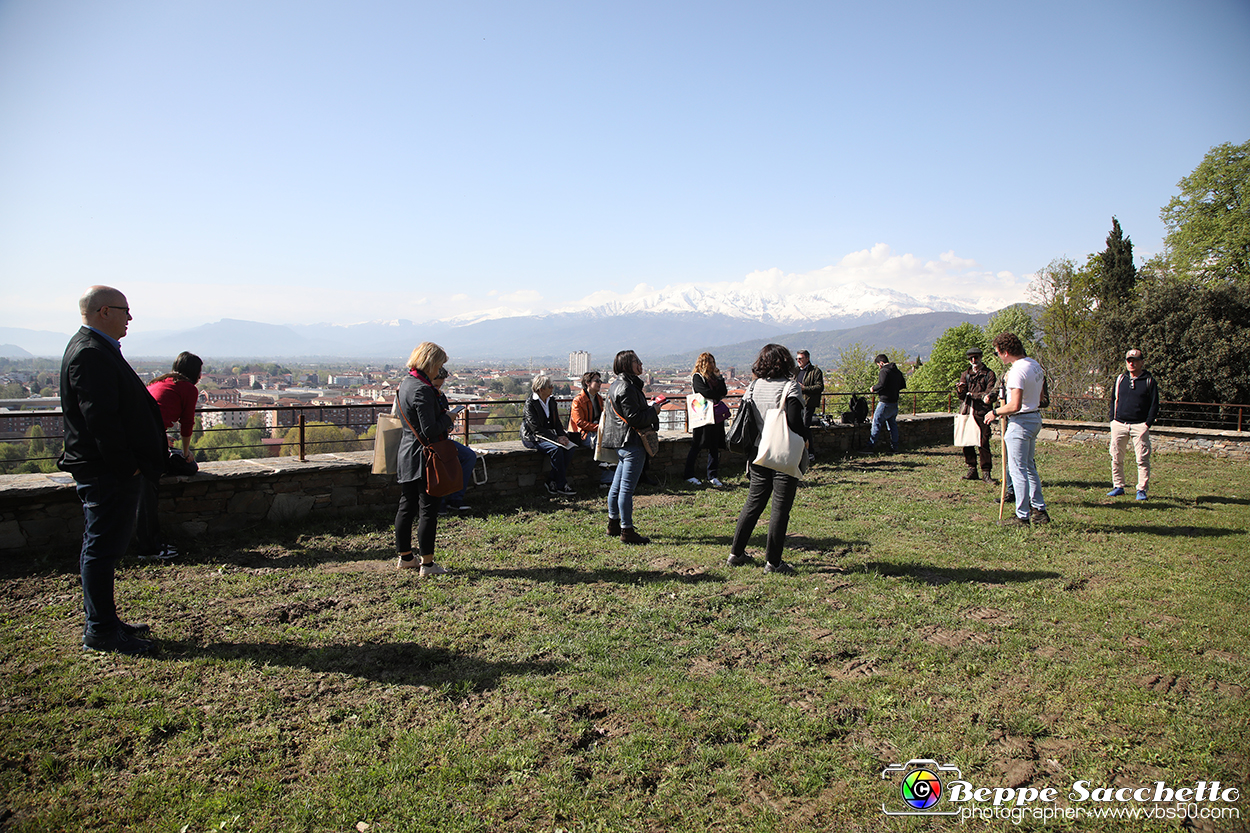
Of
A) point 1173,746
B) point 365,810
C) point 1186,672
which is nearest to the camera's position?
point 365,810

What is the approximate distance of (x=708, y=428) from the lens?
874cm

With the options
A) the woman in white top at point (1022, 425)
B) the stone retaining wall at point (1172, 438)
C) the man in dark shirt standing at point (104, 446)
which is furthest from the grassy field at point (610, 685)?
the stone retaining wall at point (1172, 438)

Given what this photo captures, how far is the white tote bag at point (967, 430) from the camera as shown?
28.4ft

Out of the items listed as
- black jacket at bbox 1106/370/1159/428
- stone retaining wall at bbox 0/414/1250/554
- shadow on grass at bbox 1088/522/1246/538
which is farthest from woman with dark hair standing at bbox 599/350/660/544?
black jacket at bbox 1106/370/1159/428

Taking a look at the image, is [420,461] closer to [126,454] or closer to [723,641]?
[126,454]

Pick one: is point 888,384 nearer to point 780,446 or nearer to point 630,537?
point 630,537

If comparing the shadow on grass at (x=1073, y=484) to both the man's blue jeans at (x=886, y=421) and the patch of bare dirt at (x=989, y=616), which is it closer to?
the man's blue jeans at (x=886, y=421)

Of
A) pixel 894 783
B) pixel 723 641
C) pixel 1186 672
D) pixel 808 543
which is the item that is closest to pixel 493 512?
pixel 808 543

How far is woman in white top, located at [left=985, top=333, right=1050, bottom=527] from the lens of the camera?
6387 mm

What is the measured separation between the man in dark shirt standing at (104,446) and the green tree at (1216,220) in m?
37.4

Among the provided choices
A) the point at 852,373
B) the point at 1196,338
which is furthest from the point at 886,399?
the point at 852,373

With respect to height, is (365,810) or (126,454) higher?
(126,454)

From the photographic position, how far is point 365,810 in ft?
7.71

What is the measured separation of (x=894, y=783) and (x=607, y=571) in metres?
2.76
